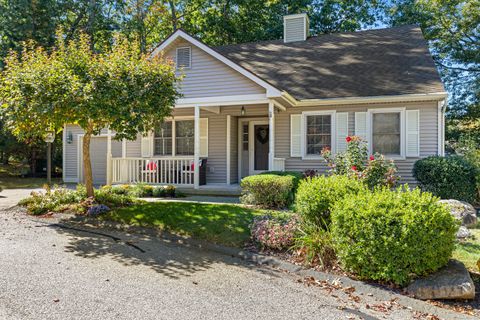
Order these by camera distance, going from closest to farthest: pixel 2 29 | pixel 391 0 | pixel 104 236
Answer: pixel 104 236
pixel 2 29
pixel 391 0

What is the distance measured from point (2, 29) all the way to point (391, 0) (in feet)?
76.3

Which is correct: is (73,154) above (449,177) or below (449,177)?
above

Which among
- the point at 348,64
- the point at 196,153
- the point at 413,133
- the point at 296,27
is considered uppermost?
the point at 296,27

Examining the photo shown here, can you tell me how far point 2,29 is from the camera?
18.8 m

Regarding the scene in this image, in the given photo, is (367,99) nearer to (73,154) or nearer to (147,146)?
(147,146)

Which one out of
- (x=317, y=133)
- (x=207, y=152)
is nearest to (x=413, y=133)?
(x=317, y=133)

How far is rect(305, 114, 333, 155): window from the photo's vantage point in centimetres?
1215

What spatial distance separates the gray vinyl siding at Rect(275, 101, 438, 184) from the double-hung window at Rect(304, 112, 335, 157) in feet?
0.97

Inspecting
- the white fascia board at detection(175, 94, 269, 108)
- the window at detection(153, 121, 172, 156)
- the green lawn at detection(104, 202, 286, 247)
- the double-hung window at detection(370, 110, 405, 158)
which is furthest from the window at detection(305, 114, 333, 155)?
the window at detection(153, 121, 172, 156)

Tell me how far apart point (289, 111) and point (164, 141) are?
5094mm

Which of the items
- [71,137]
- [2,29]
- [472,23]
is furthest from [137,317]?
[472,23]

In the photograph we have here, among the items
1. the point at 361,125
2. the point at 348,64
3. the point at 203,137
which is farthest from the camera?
the point at 348,64

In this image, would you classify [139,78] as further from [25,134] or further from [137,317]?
[137,317]

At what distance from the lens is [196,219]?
7293 mm
